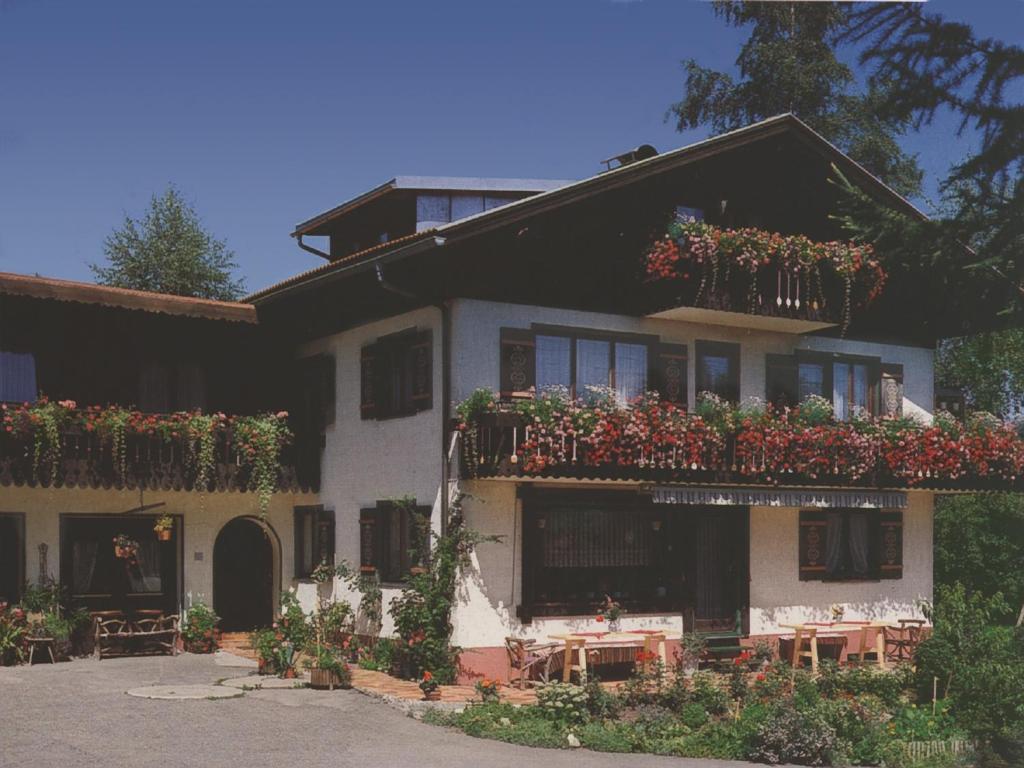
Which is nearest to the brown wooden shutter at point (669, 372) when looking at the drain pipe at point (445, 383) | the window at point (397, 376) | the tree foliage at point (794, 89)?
the drain pipe at point (445, 383)

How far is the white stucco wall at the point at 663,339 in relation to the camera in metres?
21.5

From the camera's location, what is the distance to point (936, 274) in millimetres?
12484

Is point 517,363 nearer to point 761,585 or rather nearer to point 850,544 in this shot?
point 761,585

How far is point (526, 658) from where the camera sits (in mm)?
20547

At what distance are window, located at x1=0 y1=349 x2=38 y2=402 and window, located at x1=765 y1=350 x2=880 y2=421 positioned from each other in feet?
42.9

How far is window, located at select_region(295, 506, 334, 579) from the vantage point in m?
25.3

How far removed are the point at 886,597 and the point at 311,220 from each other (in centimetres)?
1465

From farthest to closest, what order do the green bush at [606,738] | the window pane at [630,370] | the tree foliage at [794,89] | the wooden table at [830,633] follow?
the tree foliage at [794,89], the wooden table at [830,633], the window pane at [630,370], the green bush at [606,738]

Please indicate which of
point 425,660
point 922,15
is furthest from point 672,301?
point 922,15

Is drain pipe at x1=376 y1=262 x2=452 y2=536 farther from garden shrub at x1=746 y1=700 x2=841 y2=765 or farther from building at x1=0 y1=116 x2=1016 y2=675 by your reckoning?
garden shrub at x1=746 y1=700 x2=841 y2=765

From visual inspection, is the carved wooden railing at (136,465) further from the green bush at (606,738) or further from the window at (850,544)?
the green bush at (606,738)

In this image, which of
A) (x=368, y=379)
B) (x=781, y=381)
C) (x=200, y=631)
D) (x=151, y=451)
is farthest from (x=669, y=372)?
(x=200, y=631)

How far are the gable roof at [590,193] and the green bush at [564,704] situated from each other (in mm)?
7342

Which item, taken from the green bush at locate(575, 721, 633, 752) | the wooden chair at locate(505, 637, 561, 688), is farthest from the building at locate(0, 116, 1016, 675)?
the green bush at locate(575, 721, 633, 752)
